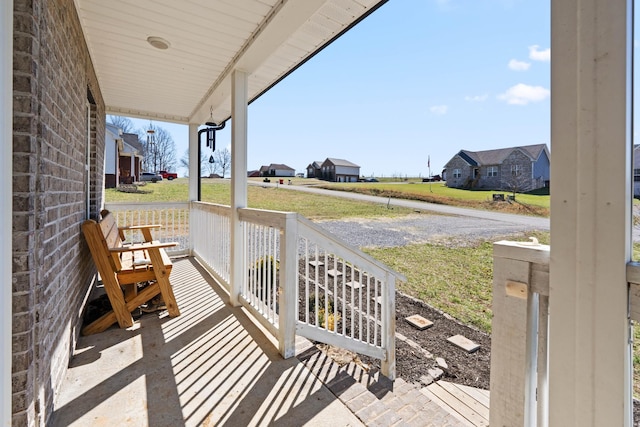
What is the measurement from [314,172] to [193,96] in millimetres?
14207

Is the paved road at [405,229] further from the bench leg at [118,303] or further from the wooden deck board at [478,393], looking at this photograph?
the bench leg at [118,303]

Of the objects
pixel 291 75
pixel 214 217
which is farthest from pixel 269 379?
pixel 291 75

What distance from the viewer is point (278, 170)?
72.9 ft

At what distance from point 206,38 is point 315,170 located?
15838mm

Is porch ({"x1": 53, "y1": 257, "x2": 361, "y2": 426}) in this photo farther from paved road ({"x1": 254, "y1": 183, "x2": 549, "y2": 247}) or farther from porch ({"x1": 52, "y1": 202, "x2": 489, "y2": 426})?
paved road ({"x1": 254, "y1": 183, "x2": 549, "y2": 247})

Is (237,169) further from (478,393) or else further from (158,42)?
(478,393)

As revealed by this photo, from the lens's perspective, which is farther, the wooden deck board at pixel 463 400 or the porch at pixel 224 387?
the wooden deck board at pixel 463 400

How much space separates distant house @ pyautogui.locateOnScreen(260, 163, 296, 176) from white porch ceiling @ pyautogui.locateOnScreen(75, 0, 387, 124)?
15.9 m

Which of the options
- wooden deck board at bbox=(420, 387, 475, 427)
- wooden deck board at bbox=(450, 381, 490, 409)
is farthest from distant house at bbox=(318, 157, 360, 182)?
wooden deck board at bbox=(420, 387, 475, 427)

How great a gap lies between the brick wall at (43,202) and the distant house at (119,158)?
33.7 feet

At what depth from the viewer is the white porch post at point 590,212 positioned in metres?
0.76

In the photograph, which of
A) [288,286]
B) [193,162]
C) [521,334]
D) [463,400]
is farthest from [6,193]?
[193,162]

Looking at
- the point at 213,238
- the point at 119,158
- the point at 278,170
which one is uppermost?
the point at 119,158

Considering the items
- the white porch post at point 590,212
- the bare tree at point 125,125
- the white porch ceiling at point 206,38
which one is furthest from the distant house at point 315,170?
the white porch post at point 590,212
